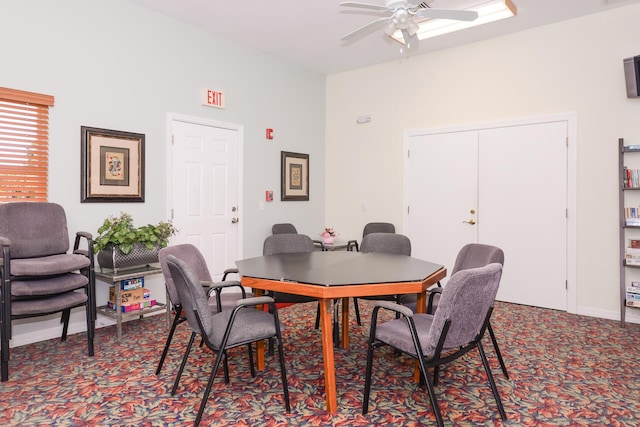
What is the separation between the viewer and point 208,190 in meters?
5.06

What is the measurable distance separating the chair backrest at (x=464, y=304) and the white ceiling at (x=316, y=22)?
3.22 metres

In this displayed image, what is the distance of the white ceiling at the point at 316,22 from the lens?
4.27m

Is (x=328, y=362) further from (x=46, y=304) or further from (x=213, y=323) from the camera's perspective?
(x=46, y=304)

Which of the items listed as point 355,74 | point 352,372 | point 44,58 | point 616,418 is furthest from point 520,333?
point 44,58

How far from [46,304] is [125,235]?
820mm

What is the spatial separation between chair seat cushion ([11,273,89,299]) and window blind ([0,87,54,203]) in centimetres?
85

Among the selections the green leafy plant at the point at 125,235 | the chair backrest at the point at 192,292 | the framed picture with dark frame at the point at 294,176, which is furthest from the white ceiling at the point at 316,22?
the chair backrest at the point at 192,292

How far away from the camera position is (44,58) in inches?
144

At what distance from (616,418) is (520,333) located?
1.56 m

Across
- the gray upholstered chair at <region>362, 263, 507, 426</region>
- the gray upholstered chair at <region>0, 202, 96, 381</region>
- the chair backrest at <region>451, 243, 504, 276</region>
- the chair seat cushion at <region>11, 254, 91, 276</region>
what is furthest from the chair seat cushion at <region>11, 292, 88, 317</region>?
the chair backrest at <region>451, 243, 504, 276</region>

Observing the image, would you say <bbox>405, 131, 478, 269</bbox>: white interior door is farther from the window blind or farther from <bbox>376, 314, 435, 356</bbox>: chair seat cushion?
the window blind

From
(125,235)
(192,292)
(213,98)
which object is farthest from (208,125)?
(192,292)

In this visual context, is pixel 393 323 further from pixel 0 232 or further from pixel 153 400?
pixel 0 232

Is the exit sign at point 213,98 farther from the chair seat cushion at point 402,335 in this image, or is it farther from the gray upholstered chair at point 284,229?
the chair seat cushion at point 402,335
